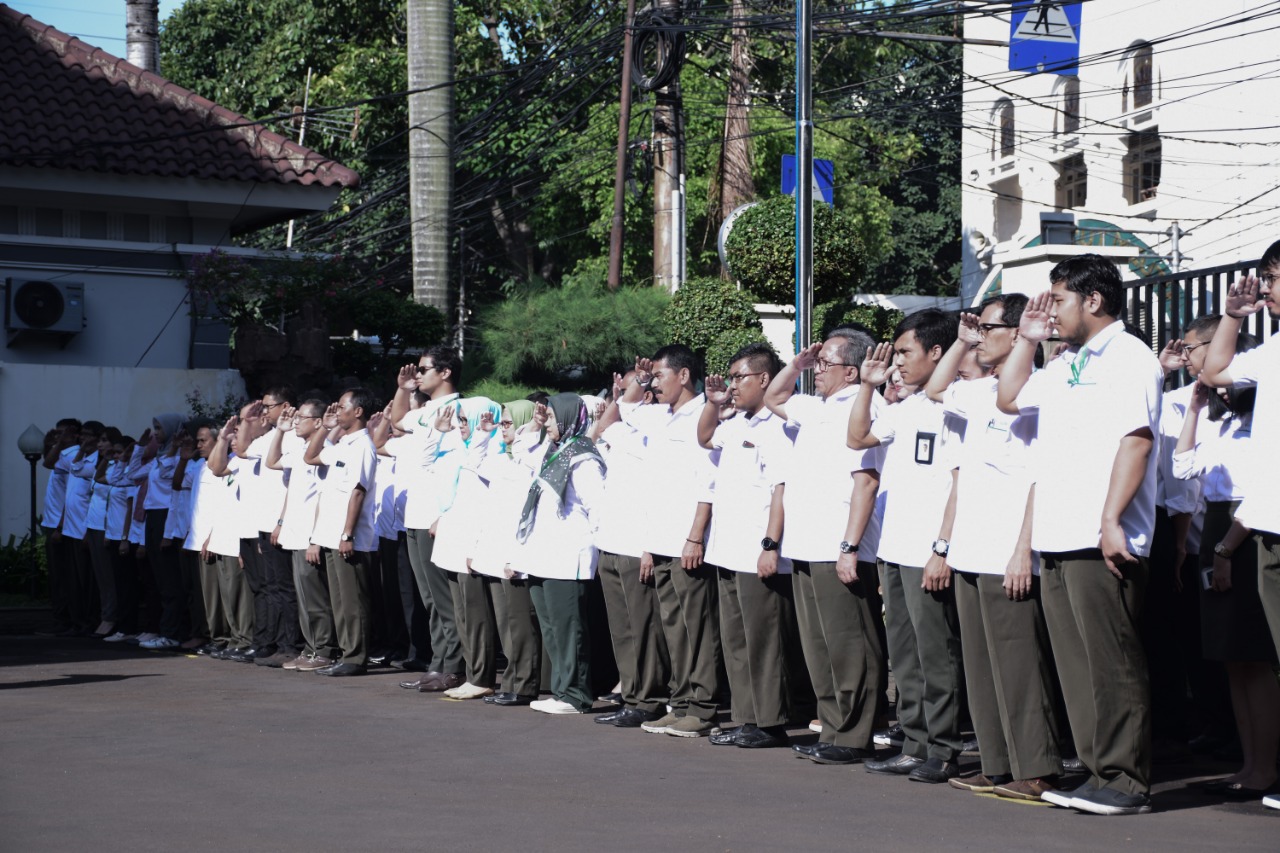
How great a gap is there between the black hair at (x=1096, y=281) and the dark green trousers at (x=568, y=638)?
4.32 meters

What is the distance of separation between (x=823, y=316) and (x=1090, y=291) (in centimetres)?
1426

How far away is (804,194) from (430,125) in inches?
303

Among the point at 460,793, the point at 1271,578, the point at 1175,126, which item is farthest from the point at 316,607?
the point at 1175,126

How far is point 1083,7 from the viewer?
32125 mm

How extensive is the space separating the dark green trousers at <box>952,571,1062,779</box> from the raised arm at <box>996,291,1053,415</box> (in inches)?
29.8

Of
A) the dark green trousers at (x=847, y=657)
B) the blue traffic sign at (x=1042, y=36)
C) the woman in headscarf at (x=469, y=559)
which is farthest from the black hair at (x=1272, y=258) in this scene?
the blue traffic sign at (x=1042, y=36)

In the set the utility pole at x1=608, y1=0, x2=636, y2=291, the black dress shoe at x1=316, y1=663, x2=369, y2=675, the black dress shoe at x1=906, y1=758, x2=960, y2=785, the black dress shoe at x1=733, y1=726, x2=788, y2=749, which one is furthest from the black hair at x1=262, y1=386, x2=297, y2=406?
the utility pole at x1=608, y1=0, x2=636, y2=291

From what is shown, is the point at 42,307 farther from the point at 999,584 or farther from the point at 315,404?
the point at 999,584

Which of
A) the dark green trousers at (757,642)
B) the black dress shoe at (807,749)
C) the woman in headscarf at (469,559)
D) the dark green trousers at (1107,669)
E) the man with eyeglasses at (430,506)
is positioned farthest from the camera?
the man with eyeglasses at (430,506)

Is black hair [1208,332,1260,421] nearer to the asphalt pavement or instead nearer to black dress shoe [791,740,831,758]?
the asphalt pavement

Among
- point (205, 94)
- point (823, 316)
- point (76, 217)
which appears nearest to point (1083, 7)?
point (823, 316)

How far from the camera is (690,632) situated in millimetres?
9305

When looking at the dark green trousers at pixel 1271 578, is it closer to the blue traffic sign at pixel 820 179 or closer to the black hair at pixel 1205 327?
the black hair at pixel 1205 327

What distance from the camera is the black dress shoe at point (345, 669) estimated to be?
39.8 ft
